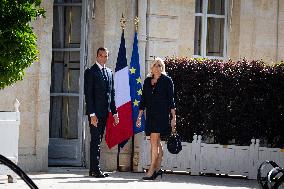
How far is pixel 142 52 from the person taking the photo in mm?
12789

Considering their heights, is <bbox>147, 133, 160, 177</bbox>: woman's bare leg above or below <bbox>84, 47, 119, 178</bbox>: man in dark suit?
below

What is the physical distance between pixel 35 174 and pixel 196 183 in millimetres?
2636

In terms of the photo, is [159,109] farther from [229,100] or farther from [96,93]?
[229,100]

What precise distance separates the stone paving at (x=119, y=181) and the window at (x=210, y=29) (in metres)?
2.99

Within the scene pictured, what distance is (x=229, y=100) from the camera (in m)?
12.2

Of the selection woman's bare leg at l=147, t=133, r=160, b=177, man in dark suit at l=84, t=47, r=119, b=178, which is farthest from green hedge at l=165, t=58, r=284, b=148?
man in dark suit at l=84, t=47, r=119, b=178

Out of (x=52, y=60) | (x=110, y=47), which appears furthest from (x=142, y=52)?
(x=52, y=60)

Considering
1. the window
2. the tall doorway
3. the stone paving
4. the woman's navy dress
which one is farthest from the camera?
the window

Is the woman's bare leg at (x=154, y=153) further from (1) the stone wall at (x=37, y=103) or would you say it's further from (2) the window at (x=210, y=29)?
(2) the window at (x=210, y=29)

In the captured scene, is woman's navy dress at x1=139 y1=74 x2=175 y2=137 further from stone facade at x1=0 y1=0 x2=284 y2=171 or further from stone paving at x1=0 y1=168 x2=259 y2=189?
stone facade at x1=0 y1=0 x2=284 y2=171

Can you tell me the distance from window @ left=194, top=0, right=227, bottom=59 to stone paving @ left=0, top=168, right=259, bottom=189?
2.99 metres

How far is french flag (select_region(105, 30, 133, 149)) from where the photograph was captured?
12422 millimetres

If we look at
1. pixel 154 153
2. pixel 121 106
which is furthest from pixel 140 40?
pixel 154 153

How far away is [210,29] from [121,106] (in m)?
2.93
